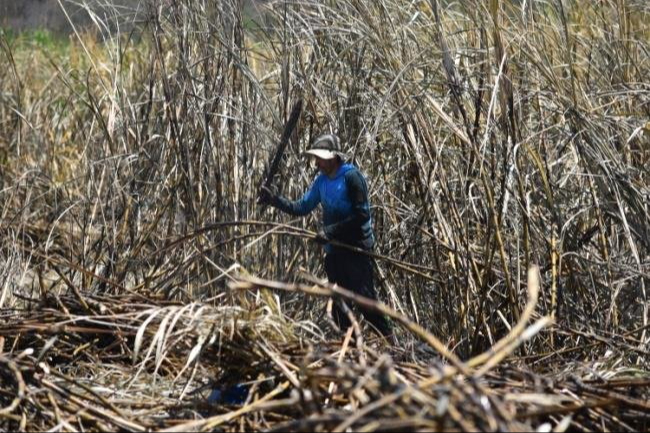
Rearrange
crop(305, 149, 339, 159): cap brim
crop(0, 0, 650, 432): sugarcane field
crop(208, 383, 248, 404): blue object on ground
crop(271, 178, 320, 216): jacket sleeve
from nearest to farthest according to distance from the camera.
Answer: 1. crop(208, 383, 248, 404): blue object on ground
2. crop(0, 0, 650, 432): sugarcane field
3. crop(305, 149, 339, 159): cap brim
4. crop(271, 178, 320, 216): jacket sleeve

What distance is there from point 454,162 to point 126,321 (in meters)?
1.90

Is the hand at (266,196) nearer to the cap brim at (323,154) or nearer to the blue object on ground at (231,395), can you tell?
the cap brim at (323,154)

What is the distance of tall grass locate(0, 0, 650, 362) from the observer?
5.79 metres

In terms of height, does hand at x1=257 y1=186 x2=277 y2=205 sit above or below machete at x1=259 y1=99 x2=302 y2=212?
below

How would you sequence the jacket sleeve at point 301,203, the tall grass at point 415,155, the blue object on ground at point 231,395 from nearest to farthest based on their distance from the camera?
the blue object on ground at point 231,395 → the tall grass at point 415,155 → the jacket sleeve at point 301,203

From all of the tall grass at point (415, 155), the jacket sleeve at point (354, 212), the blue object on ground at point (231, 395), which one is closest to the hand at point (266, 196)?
the tall grass at point (415, 155)

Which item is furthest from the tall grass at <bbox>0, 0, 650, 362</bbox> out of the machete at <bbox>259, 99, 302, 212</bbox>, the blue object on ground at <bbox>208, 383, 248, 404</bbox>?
the blue object on ground at <bbox>208, 383, 248, 404</bbox>

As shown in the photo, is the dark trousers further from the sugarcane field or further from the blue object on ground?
the blue object on ground

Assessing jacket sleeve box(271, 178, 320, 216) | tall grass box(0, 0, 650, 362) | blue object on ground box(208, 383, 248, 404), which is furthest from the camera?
jacket sleeve box(271, 178, 320, 216)

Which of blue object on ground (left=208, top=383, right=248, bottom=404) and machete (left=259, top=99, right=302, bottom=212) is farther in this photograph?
machete (left=259, top=99, right=302, bottom=212)

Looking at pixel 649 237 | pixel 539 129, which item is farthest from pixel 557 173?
pixel 649 237

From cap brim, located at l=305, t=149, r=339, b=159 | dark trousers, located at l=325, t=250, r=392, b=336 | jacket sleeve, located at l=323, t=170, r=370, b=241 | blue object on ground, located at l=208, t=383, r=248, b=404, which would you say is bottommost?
→ dark trousers, located at l=325, t=250, r=392, b=336

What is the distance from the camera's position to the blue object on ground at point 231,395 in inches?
164

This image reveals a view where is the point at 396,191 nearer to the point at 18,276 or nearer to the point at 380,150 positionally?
the point at 380,150
